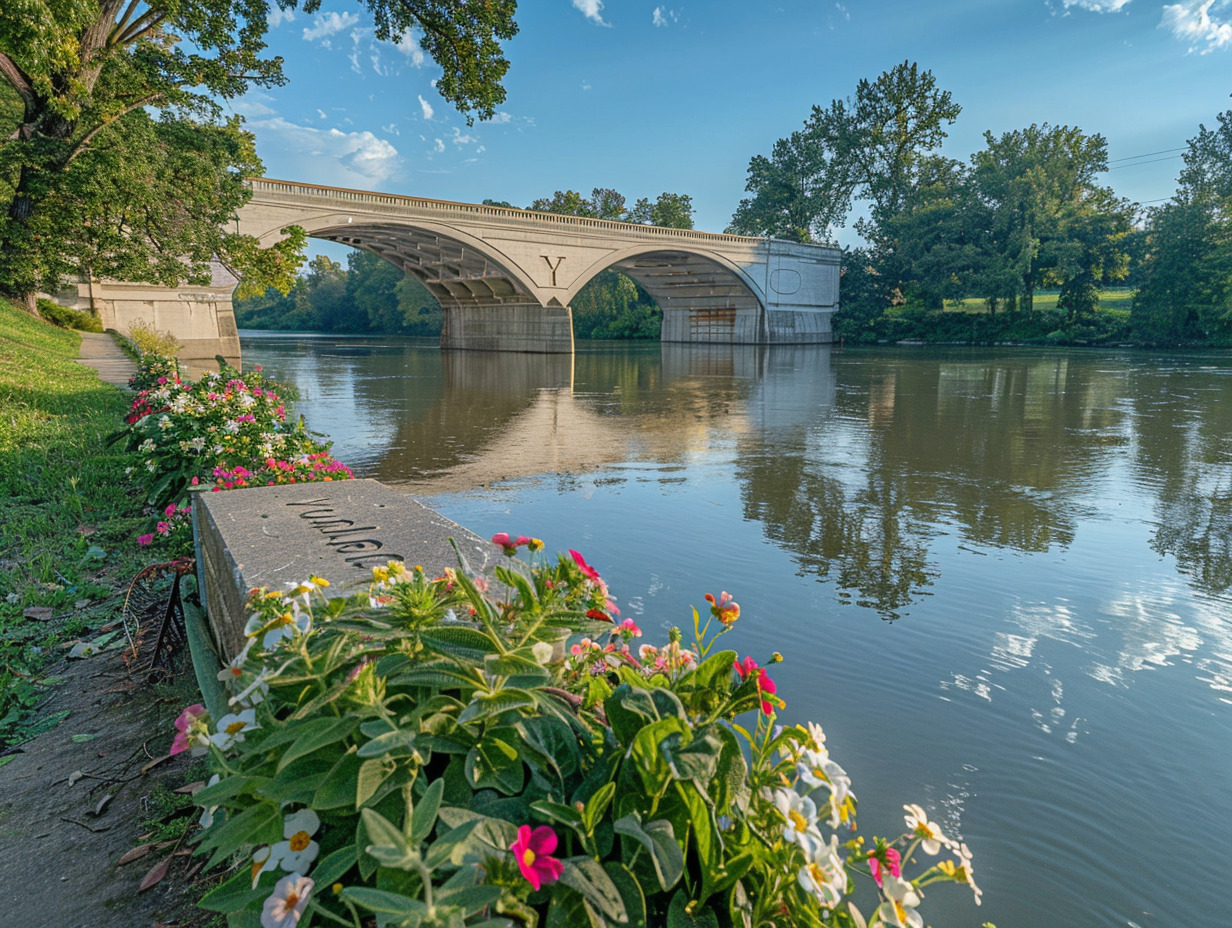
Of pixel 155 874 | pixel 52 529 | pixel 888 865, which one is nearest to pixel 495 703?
pixel 888 865

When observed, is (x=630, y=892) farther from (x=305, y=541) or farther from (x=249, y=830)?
(x=305, y=541)

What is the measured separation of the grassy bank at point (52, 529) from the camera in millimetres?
3336

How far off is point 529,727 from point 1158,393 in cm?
2174

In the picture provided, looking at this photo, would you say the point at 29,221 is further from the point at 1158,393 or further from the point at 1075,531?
the point at 1158,393

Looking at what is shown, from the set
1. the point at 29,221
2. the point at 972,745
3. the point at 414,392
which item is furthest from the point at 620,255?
the point at 972,745

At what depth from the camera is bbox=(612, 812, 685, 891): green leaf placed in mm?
1112

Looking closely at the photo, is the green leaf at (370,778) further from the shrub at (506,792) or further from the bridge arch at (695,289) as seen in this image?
the bridge arch at (695,289)

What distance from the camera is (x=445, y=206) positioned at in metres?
33.4

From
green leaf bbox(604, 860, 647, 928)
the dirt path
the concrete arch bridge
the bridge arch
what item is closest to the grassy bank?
the dirt path

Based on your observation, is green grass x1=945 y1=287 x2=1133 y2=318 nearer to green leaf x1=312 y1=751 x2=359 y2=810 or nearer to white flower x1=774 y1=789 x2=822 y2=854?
white flower x1=774 y1=789 x2=822 y2=854

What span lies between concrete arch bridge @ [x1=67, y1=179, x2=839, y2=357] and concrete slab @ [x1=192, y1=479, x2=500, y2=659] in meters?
24.2

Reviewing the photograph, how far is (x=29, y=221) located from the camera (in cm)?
1326

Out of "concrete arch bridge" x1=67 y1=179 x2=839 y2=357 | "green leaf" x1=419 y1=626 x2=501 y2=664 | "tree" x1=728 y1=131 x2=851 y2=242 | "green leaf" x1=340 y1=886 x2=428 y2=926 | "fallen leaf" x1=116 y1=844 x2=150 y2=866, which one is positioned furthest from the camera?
"tree" x1=728 y1=131 x2=851 y2=242

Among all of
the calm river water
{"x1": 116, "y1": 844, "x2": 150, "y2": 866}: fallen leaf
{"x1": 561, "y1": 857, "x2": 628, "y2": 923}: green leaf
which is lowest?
the calm river water
